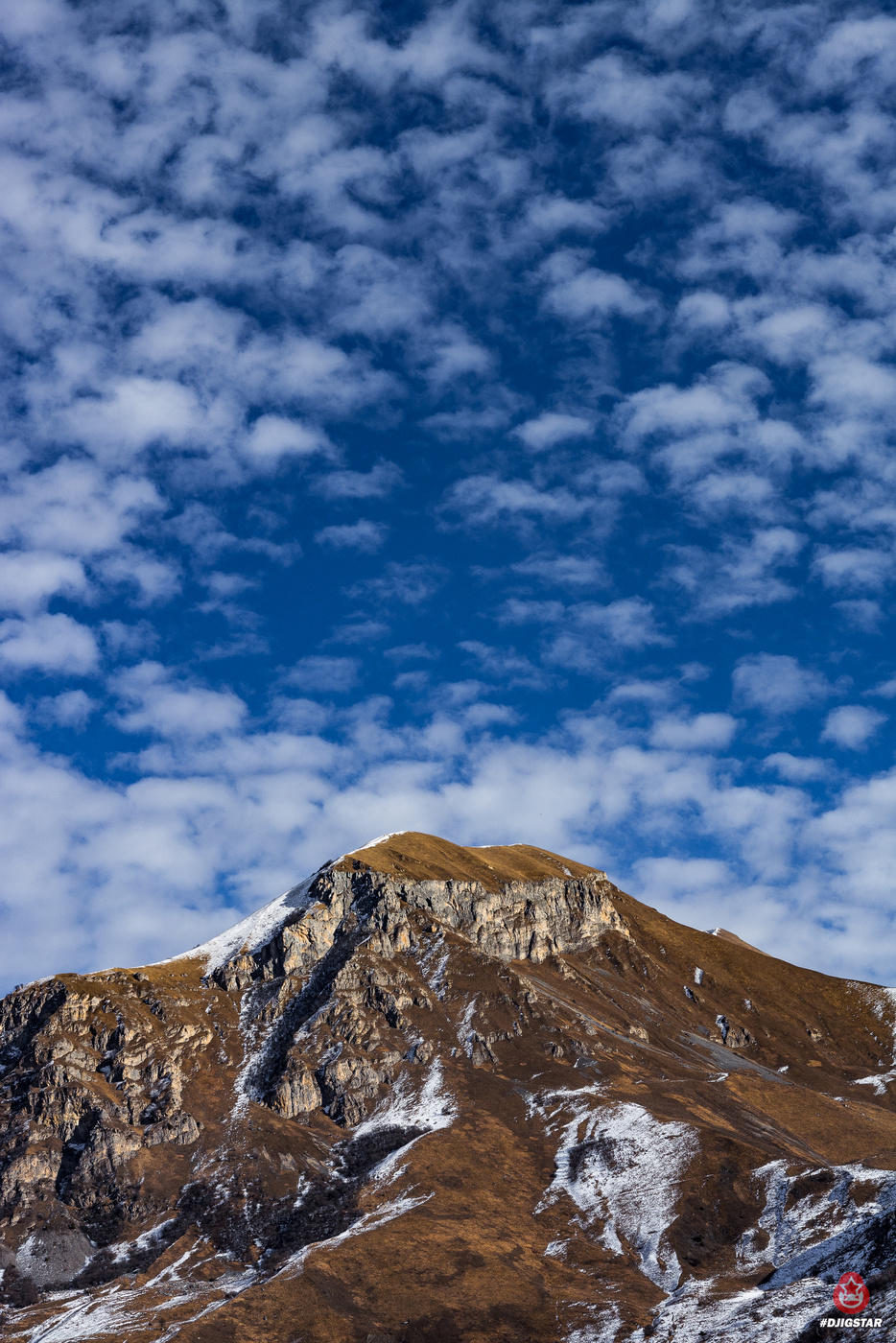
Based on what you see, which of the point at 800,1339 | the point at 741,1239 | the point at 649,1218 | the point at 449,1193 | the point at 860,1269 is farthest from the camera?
the point at 449,1193

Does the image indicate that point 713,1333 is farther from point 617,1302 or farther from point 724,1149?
point 724,1149

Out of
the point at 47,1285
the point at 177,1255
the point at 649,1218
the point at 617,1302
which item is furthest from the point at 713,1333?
the point at 47,1285

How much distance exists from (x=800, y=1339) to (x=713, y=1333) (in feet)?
53.0

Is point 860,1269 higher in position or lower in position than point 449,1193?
lower

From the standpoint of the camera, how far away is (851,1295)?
398 feet

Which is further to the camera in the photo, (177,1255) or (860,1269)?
(177,1255)

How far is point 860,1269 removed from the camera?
427ft

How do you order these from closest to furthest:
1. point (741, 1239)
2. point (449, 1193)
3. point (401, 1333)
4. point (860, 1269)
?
point (860, 1269), point (401, 1333), point (741, 1239), point (449, 1193)

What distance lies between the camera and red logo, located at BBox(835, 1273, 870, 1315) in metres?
Result: 118

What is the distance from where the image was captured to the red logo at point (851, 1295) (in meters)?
118
